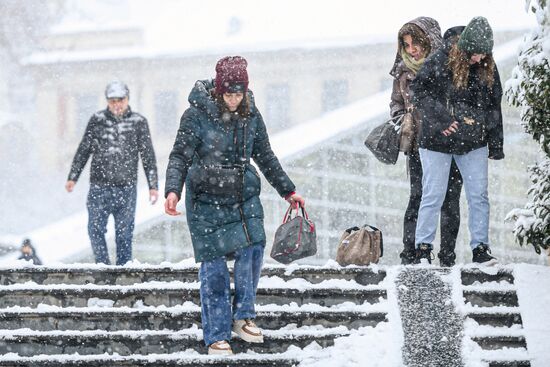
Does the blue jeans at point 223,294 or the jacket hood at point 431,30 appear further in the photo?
the jacket hood at point 431,30

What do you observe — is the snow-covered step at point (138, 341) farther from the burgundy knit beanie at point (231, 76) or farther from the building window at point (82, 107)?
the building window at point (82, 107)

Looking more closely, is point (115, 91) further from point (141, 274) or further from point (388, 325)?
point (388, 325)

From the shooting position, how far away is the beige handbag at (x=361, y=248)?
725 cm

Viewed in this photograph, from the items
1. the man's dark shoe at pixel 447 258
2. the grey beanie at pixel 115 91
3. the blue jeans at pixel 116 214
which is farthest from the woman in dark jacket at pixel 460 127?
the grey beanie at pixel 115 91

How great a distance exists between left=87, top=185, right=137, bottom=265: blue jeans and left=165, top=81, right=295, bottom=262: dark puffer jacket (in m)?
2.62

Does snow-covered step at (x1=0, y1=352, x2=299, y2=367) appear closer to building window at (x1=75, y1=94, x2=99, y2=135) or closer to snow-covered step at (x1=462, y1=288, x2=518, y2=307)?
snow-covered step at (x1=462, y1=288, x2=518, y2=307)

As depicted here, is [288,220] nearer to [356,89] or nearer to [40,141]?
[356,89]

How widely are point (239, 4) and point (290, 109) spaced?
21.0 ft

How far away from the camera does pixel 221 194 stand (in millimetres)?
6027

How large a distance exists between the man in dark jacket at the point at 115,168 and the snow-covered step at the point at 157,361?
95.6 inches

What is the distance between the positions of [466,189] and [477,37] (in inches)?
42.1

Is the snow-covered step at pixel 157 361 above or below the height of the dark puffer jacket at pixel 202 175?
below

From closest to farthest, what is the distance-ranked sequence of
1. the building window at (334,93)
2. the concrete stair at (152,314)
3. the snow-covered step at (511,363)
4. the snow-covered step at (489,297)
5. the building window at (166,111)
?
the snow-covered step at (511,363) → the concrete stair at (152,314) → the snow-covered step at (489,297) → the building window at (334,93) → the building window at (166,111)

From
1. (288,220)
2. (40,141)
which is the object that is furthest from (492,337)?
(40,141)
